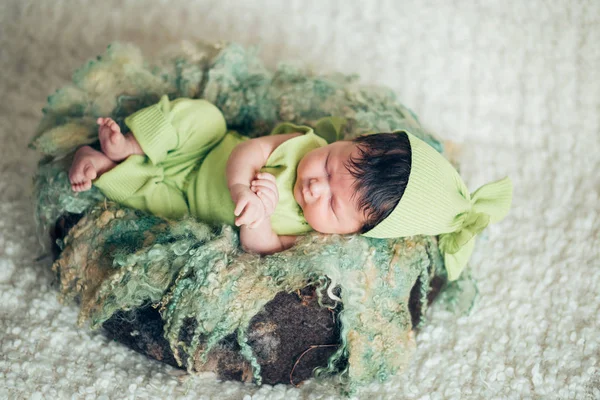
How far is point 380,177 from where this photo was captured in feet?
3.69

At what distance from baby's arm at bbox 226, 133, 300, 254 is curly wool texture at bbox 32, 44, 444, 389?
0.16 feet

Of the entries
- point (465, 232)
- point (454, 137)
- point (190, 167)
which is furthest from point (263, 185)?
point (454, 137)

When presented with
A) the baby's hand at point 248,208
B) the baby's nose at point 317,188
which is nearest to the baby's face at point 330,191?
the baby's nose at point 317,188

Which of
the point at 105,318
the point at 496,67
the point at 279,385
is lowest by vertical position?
the point at 279,385

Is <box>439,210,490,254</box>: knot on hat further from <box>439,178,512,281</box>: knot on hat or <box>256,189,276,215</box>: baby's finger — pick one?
<box>256,189,276,215</box>: baby's finger

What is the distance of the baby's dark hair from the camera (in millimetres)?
1119

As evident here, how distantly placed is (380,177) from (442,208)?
0.45 feet

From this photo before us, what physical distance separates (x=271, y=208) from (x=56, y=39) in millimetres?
1038

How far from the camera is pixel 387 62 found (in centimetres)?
183

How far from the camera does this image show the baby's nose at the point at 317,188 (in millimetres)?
1157

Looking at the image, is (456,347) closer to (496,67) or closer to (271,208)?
(271,208)

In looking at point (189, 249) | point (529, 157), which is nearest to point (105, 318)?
point (189, 249)

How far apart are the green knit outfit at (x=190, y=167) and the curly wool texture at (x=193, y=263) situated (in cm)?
7

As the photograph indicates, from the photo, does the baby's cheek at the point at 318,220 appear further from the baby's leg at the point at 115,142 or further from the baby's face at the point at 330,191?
the baby's leg at the point at 115,142
